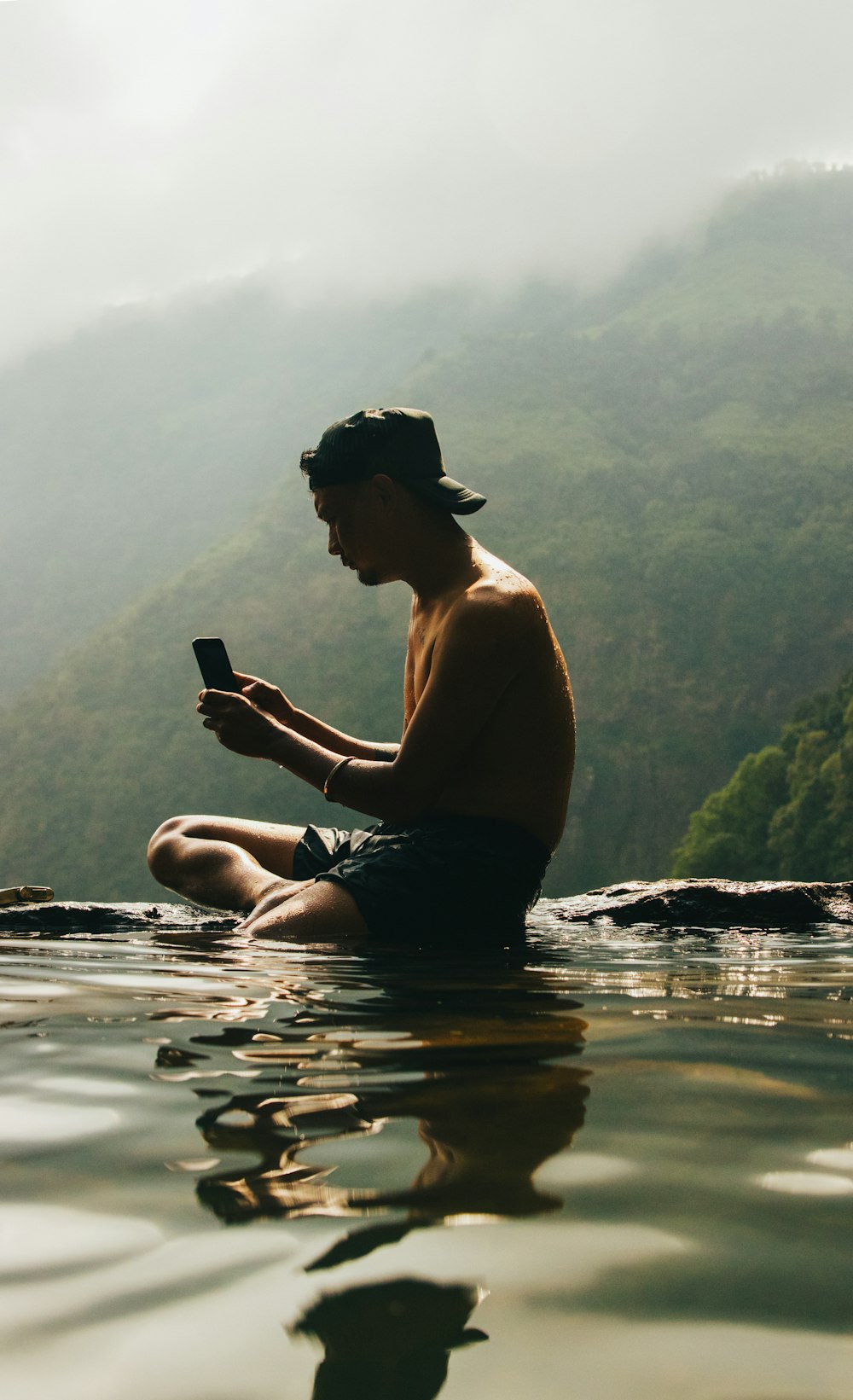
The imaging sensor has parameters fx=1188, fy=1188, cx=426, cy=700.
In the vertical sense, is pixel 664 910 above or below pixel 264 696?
below

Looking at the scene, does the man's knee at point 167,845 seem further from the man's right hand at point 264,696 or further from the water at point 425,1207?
the water at point 425,1207

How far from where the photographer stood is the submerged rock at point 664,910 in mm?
4441

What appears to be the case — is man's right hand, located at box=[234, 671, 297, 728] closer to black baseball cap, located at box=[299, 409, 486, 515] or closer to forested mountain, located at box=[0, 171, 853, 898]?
black baseball cap, located at box=[299, 409, 486, 515]

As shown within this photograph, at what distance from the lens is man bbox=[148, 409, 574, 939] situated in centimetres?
346

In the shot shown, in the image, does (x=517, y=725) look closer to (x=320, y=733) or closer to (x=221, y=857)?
(x=320, y=733)

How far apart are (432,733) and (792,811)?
46.3m

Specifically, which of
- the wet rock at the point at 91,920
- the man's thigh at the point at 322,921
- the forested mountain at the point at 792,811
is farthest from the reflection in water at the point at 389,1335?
the forested mountain at the point at 792,811

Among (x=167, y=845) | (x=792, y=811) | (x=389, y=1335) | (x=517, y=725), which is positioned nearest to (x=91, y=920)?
(x=167, y=845)

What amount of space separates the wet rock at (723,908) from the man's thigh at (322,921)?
65.9 inches

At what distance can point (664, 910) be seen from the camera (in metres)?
5.02

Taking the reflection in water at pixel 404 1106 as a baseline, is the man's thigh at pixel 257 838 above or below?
above

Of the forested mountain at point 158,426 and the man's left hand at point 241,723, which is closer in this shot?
the man's left hand at point 241,723

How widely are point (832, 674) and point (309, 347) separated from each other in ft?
255

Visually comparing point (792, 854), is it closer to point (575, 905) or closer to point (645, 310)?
point (575, 905)
